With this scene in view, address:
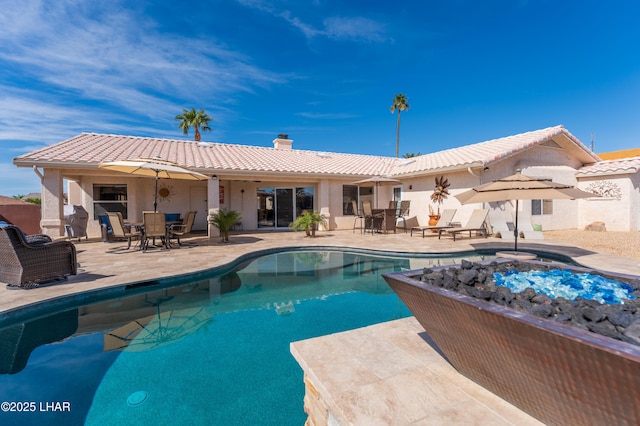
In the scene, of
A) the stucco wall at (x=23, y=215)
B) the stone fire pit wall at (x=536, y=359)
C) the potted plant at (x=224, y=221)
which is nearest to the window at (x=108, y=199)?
the stucco wall at (x=23, y=215)

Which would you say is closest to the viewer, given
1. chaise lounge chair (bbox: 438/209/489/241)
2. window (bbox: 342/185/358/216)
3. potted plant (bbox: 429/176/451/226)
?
chaise lounge chair (bbox: 438/209/489/241)

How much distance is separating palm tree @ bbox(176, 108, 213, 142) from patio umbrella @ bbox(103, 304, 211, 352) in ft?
82.4

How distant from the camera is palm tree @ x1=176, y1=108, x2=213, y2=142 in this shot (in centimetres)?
2652

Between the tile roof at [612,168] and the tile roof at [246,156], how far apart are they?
64cm

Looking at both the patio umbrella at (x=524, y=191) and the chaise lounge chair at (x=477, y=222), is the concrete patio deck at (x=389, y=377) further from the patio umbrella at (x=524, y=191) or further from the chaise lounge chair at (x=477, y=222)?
the chaise lounge chair at (x=477, y=222)

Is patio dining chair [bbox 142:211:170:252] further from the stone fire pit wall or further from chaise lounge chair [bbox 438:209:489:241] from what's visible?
chaise lounge chair [bbox 438:209:489:241]

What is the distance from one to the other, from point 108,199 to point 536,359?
15.5m

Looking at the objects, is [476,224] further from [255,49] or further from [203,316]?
[255,49]

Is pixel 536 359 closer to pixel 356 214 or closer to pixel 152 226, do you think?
pixel 152 226

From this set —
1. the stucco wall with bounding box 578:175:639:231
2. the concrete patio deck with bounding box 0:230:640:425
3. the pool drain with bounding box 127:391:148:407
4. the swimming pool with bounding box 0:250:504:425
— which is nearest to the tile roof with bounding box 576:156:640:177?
the stucco wall with bounding box 578:175:639:231

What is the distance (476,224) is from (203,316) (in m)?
10.4

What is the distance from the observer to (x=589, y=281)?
2.49m

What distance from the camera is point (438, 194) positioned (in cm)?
1355

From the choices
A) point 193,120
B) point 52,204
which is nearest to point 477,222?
point 52,204
